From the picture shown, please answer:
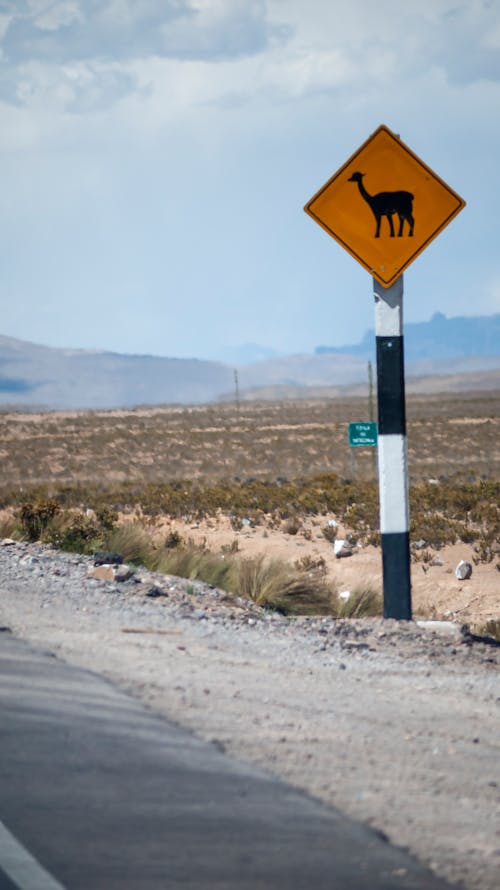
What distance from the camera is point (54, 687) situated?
19.2 feet

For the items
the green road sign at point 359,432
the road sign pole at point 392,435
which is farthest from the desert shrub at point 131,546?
the road sign pole at point 392,435

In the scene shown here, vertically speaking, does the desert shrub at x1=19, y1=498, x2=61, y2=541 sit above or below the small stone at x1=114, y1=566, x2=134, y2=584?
above

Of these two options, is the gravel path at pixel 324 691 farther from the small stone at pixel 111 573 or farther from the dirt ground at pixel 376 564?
the dirt ground at pixel 376 564

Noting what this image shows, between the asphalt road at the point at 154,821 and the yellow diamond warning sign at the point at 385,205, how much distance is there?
4118mm

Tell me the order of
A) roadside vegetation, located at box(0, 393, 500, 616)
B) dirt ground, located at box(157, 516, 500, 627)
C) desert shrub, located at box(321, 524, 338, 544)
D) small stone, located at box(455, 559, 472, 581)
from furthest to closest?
1. desert shrub, located at box(321, 524, 338, 544)
2. small stone, located at box(455, 559, 472, 581)
3. dirt ground, located at box(157, 516, 500, 627)
4. roadside vegetation, located at box(0, 393, 500, 616)

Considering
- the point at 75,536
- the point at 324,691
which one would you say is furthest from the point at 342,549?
the point at 324,691

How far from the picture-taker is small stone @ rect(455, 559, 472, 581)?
672 inches

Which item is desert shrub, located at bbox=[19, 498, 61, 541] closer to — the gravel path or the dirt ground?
the dirt ground

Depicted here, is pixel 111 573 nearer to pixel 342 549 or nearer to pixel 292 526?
pixel 342 549

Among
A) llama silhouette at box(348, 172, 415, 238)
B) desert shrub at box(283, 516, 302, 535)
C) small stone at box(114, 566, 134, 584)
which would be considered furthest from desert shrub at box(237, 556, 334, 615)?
desert shrub at box(283, 516, 302, 535)

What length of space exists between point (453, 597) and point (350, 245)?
9.08 metres

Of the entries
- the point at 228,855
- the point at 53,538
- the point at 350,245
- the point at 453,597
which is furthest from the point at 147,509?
the point at 228,855

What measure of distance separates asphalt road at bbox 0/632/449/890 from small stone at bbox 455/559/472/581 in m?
12.3

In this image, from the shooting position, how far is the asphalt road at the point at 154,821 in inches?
141
